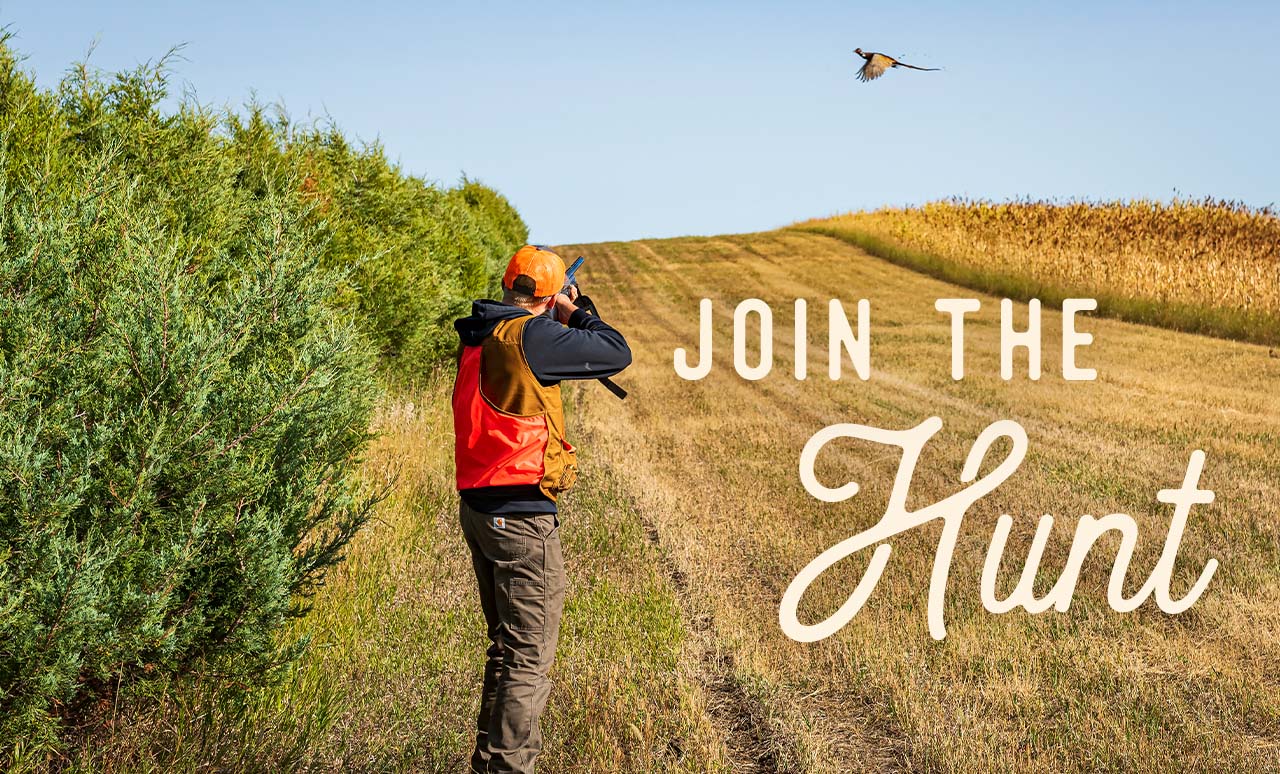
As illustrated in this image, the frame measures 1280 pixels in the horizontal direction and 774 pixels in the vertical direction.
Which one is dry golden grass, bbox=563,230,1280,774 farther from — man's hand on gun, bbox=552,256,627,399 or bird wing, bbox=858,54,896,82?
bird wing, bbox=858,54,896,82

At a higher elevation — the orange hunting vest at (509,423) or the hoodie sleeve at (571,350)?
the hoodie sleeve at (571,350)

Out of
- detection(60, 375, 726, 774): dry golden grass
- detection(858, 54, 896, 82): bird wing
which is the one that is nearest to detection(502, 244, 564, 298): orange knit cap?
detection(60, 375, 726, 774): dry golden grass

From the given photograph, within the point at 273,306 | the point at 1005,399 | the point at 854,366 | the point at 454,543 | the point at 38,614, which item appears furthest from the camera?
the point at 854,366

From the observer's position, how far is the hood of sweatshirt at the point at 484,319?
430cm

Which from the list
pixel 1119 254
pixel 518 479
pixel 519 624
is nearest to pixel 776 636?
Answer: pixel 519 624

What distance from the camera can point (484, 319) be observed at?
14.1ft

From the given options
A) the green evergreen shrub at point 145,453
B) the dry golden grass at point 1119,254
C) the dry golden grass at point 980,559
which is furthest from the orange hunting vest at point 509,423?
the dry golden grass at point 1119,254

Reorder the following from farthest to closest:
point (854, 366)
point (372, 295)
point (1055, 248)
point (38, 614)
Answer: point (1055, 248), point (854, 366), point (372, 295), point (38, 614)

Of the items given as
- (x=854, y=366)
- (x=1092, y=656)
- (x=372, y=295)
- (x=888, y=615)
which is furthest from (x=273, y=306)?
(x=854, y=366)

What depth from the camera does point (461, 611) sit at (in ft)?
20.6

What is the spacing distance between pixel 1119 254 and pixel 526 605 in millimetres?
28976

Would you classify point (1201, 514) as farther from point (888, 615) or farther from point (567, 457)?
point (567, 457)

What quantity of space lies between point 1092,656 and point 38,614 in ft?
18.1

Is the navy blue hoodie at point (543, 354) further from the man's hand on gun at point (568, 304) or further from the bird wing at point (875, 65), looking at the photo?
the bird wing at point (875, 65)
